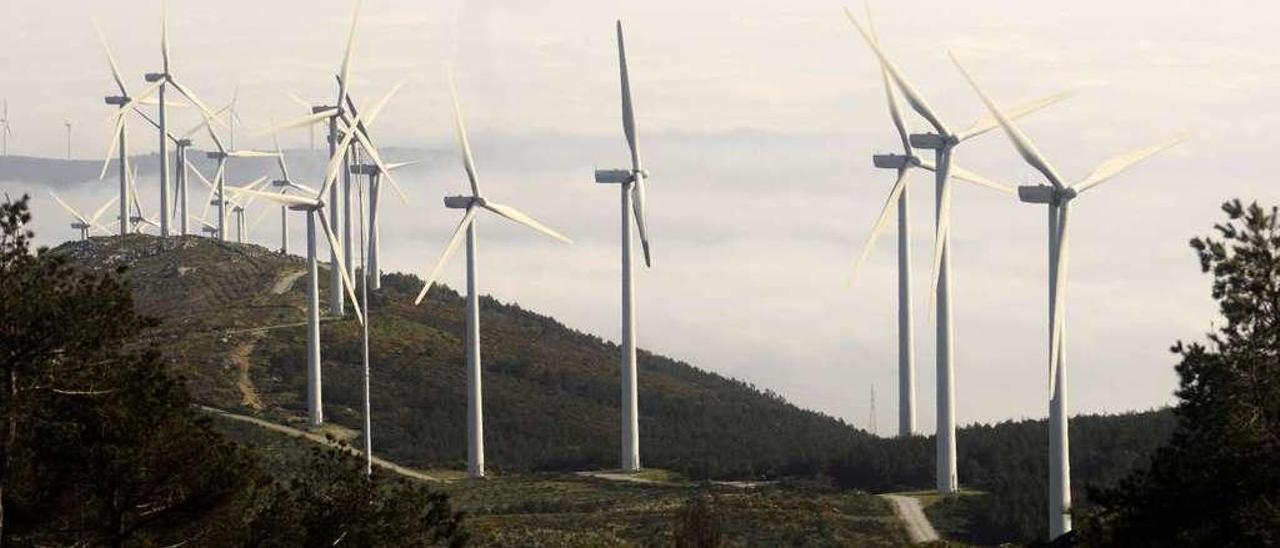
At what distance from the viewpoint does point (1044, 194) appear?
103938mm

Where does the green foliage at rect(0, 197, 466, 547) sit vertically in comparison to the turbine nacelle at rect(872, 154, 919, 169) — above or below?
below

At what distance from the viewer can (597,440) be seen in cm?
17750

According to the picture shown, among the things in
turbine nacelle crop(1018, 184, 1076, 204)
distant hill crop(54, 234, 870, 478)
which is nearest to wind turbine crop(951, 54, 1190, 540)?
turbine nacelle crop(1018, 184, 1076, 204)

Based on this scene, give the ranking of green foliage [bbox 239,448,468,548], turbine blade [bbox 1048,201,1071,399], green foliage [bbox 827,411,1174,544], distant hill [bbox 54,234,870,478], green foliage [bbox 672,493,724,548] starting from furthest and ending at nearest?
distant hill [bbox 54,234,870,478] → green foliage [bbox 827,411,1174,544] → turbine blade [bbox 1048,201,1071,399] → green foliage [bbox 672,493,724,548] → green foliage [bbox 239,448,468,548]

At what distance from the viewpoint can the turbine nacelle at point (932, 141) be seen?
399 feet

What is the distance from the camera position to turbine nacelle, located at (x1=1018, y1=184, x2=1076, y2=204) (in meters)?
103

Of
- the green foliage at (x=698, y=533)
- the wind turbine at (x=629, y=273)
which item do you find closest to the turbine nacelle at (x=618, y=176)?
the wind turbine at (x=629, y=273)

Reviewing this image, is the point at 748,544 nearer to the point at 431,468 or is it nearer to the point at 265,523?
the point at 265,523

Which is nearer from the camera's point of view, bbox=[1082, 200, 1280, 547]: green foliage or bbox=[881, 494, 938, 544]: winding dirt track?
bbox=[1082, 200, 1280, 547]: green foliage

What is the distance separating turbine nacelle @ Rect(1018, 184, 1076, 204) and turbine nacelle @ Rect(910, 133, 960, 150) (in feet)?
55.1

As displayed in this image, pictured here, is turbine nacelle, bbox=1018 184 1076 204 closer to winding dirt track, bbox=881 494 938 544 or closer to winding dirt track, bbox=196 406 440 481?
winding dirt track, bbox=881 494 938 544

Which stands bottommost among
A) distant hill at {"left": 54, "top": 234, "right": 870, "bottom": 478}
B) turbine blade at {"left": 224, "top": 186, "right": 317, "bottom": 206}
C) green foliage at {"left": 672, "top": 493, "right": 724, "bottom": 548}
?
green foliage at {"left": 672, "top": 493, "right": 724, "bottom": 548}

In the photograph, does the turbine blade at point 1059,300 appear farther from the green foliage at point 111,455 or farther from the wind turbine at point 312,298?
the wind turbine at point 312,298

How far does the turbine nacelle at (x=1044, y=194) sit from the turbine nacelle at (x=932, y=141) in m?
16.8
